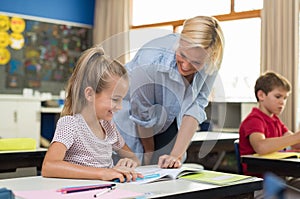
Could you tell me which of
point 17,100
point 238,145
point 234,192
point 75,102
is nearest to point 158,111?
point 75,102

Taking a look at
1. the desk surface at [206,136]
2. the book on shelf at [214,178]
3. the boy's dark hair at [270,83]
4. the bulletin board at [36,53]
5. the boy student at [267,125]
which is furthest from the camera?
the bulletin board at [36,53]

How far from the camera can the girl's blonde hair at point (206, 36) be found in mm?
1455

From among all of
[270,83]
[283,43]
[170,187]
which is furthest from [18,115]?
[170,187]

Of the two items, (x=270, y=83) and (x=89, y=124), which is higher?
(x=270, y=83)

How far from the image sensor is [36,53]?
632cm

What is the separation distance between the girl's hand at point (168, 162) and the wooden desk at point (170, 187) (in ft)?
0.57

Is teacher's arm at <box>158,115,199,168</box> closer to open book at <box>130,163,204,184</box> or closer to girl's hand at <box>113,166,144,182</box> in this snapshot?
open book at <box>130,163,204,184</box>

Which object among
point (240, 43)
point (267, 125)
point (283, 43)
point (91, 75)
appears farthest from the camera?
point (240, 43)

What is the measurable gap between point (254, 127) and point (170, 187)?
4.80ft

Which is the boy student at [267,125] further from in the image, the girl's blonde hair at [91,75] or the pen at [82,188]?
the pen at [82,188]

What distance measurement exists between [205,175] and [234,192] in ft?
0.56

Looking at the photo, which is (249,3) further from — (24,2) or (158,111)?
(158,111)

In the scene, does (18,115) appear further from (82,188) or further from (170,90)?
(82,188)

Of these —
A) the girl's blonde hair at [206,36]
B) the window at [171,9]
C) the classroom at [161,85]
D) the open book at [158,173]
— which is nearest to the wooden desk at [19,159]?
the classroom at [161,85]
